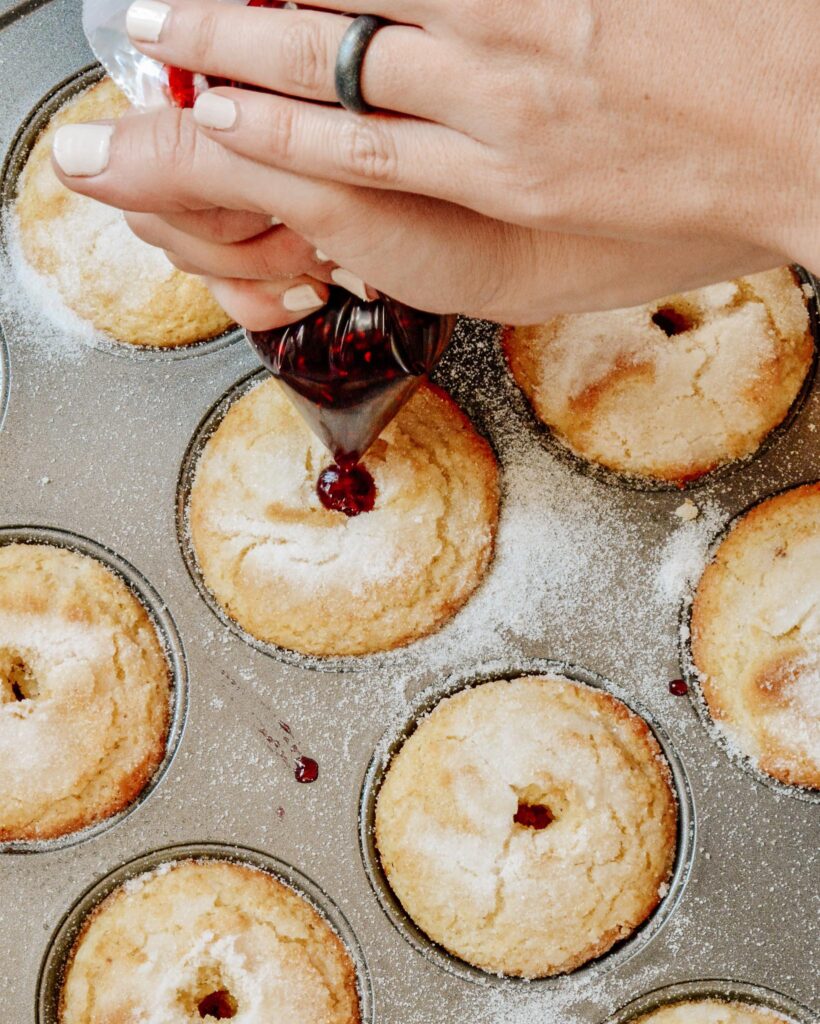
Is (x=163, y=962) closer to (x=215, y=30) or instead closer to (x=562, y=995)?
(x=562, y=995)

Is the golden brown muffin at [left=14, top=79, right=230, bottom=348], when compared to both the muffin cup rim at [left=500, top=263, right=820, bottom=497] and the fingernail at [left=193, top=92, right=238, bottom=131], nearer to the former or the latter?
the muffin cup rim at [left=500, top=263, right=820, bottom=497]

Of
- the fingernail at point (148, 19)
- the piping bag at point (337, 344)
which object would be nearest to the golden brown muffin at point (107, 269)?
the piping bag at point (337, 344)

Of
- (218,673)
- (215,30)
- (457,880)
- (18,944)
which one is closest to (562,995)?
(457,880)

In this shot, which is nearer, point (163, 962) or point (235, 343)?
point (163, 962)

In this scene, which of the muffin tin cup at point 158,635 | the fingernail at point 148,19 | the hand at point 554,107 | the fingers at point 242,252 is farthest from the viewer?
the muffin tin cup at point 158,635

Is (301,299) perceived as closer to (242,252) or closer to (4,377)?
(242,252)

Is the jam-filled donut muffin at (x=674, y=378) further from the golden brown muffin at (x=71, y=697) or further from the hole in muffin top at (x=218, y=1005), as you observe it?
the hole in muffin top at (x=218, y=1005)
